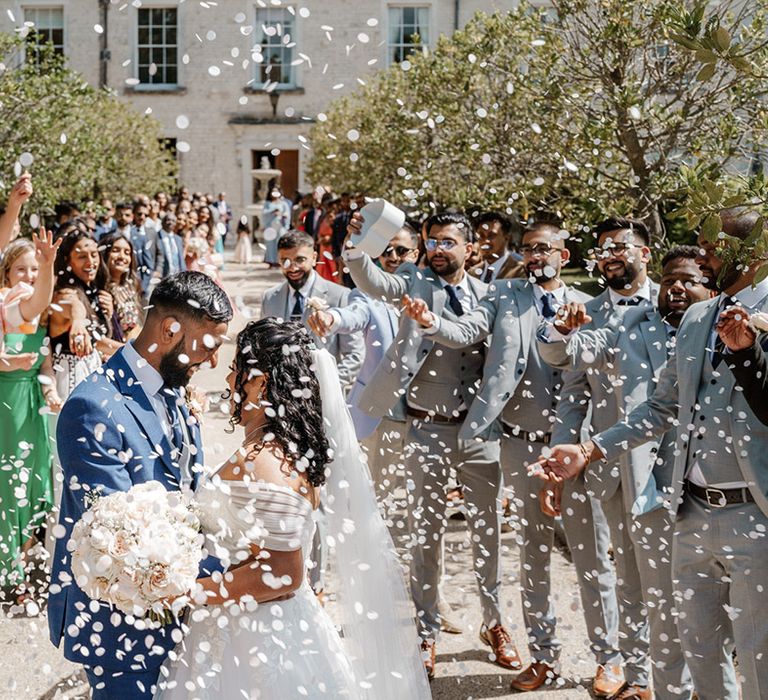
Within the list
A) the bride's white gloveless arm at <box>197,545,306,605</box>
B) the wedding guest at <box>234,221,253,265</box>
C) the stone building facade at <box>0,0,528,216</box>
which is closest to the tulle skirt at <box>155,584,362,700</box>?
the bride's white gloveless arm at <box>197,545,306,605</box>

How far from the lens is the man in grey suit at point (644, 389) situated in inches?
178

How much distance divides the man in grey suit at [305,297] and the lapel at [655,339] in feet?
6.63

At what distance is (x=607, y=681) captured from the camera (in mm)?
4914

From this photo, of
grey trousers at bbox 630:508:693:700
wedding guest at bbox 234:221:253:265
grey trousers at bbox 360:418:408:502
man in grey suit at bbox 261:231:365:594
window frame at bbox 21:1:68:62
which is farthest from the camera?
window frame at bbox 21:1:68:62

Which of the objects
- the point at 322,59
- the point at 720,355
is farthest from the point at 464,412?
the point at 322,59

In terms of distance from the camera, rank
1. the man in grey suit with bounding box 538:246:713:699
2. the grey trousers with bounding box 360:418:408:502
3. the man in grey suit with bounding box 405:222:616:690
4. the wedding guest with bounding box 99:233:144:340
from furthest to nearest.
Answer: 1. the wedding guest with bounding box 99:233:144:340
2. the grey trousers with bounding box 360:418:408:502
3. the man in grey suit with bounding box 405:222:616:690
4. the man in grey suit with bounding box 538:246:713:699

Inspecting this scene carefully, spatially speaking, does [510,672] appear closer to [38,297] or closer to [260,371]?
[260,371]

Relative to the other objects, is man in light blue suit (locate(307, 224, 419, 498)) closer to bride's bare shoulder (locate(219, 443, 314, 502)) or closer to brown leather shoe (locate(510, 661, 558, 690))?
brown leather shoe (locate(510, 661, 558, 690))

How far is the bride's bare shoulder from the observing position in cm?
317

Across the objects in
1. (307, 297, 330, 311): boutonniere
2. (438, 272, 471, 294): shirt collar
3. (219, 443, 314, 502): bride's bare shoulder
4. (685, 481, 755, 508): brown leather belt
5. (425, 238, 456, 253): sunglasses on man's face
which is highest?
(425, 238, 456, 253): sunglasses on man's face

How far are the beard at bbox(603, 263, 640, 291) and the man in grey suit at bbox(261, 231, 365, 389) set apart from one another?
1.85 meters

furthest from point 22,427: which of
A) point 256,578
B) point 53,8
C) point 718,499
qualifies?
point 53,8

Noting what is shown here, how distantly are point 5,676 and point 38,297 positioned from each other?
1.91 metres

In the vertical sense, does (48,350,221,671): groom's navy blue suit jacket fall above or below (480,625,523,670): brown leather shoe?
above
